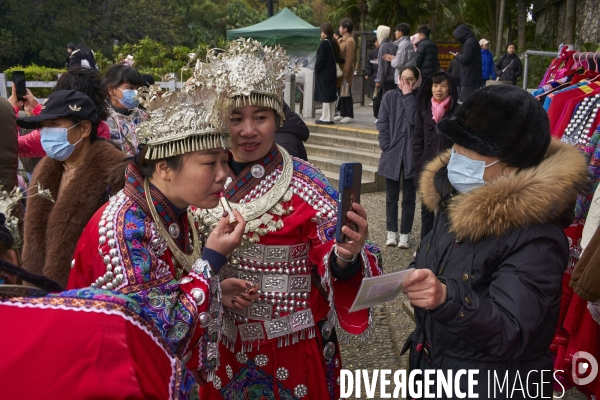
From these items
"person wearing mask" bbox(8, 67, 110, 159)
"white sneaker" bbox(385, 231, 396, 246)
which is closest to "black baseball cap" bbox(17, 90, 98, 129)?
"person wearing mask" bbox(8, 67, 110, 159)

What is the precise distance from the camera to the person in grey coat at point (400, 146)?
269 inches

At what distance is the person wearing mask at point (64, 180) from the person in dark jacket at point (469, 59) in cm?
995

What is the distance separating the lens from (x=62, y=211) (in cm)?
326

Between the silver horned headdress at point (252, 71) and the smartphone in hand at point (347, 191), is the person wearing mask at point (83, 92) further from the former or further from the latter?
the smartphone in hand at point (347, 191)

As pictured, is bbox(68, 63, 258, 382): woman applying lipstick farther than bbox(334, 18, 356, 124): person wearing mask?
→ No

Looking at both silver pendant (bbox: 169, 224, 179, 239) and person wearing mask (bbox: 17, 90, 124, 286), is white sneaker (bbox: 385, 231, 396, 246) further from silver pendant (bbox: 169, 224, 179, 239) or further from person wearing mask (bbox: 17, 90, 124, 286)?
silver pendant (bbox: 169, 224, 179, 239)

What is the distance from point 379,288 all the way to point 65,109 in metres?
2.35

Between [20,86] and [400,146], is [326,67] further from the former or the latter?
[20,86]

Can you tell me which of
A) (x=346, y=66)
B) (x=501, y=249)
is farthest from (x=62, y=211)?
(x=346, y=66)

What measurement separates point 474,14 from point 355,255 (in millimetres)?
33476

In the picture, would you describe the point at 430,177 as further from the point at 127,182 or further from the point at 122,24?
the point at 122,24

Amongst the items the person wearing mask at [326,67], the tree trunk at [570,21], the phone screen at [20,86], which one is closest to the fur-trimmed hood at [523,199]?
the phone screen at [20,86]

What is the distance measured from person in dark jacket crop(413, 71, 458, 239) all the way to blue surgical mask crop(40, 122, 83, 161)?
3857 millimetres

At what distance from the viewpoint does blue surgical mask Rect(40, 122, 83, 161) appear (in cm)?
341
